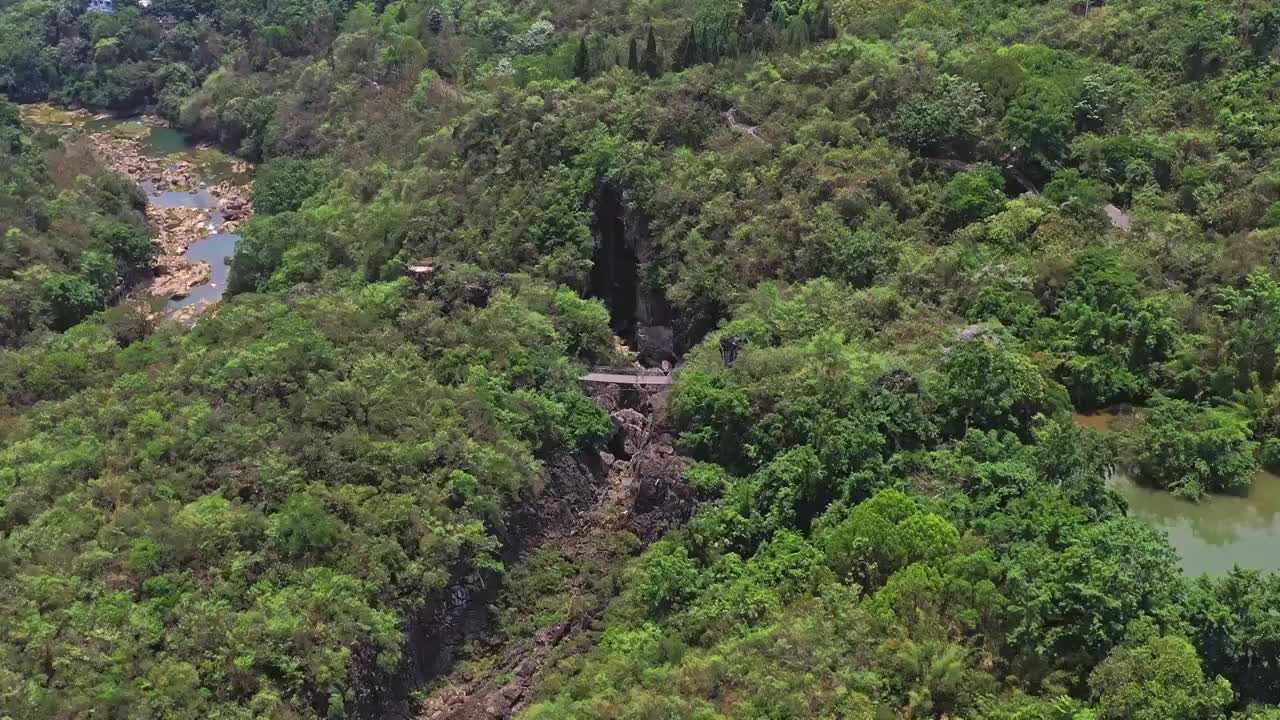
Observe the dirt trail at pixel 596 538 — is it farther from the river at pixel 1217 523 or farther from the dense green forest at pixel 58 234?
the dense green forest at pixel 58 234

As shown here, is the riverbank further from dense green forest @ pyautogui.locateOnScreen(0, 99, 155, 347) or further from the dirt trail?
the dirt trail

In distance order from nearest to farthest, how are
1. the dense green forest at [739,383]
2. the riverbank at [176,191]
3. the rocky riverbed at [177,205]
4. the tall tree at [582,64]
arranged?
the dense green forest at [739,383] → the tall tree at [582,64] → the riverbank at [176,191] → the rocky riverbed at [177,205]

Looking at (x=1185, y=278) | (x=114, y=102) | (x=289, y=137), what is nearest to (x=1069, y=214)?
(x=1185, y=278)

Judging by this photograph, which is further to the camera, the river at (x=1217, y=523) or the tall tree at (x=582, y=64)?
the tall tree at (x=582, y=64)

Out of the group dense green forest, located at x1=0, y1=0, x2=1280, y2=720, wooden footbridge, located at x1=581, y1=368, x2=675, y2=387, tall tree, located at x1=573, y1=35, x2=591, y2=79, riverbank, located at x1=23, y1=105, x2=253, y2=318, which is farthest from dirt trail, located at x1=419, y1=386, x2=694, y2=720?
riverbank, located at x1=23, y1=105, x2=253, y2=318

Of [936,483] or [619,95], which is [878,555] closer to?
[936,483]

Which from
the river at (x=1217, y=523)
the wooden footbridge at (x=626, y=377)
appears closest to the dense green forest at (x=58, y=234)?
the wooden footbridge at (x=626, y=377)

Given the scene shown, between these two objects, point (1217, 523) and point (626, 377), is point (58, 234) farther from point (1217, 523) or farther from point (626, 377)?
point (1217, 523)
